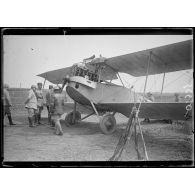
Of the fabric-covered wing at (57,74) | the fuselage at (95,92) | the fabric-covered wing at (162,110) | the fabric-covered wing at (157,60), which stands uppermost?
the fabric-covered wing at (157,60)

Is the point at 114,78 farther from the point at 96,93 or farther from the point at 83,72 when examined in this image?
the point at 83,72

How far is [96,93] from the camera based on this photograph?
5.95 meters

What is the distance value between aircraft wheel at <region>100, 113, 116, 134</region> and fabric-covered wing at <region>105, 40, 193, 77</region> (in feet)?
4.89

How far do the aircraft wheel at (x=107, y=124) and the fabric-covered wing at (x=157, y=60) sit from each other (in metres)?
1.49

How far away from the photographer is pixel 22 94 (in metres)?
5.11

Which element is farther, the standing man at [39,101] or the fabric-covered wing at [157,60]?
the standing man at [39,101]

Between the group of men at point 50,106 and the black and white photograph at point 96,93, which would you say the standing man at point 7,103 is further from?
the group of men at point 50,106

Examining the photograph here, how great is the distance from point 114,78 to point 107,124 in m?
1.55

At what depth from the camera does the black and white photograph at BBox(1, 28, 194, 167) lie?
3.42m

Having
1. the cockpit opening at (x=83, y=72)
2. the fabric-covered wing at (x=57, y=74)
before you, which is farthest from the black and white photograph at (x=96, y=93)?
the fabric-covered wing at (x=57, y=74)

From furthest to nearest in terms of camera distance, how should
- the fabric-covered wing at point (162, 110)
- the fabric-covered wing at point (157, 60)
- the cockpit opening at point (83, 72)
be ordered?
the cockpit opening at point (83, 72)
the fabric-covered wing at point (162, 110)
the fabric-covered wing at point (157, 60)

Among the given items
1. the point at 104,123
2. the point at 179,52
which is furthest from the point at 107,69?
the point at 179,52

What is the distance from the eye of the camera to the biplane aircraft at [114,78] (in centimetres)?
464

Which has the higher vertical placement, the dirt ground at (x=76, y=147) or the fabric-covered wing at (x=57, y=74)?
the fabric-covered wing at (x=57, y=74)
